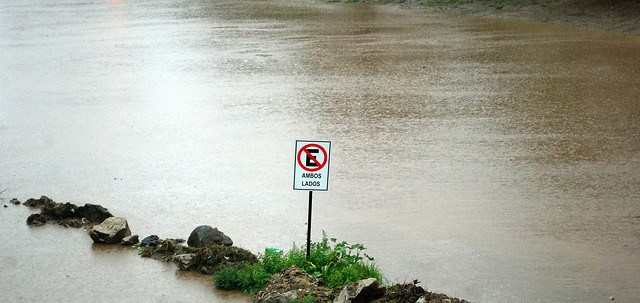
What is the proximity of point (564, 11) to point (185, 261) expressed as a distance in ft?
84.1

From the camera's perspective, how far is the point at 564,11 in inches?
1194

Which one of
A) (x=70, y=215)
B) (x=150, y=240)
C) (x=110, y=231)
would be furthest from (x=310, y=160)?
(x=70, y=215)

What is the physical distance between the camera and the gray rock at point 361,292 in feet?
23.6

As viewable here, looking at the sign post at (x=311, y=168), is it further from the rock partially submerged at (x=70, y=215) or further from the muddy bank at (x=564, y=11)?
the muddy bank at (x=564, y=11)

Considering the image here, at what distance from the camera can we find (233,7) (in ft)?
141

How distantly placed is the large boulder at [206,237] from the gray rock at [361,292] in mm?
2362

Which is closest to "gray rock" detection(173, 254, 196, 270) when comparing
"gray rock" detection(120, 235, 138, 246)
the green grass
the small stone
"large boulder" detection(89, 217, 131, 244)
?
the green grass

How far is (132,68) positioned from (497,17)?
56.2ft

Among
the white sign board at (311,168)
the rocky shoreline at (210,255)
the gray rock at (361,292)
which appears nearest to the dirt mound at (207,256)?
the rocky shoreline at (210,255)

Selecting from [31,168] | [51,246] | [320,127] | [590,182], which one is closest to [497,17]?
[320,127]

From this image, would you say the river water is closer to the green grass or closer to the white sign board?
the green grass

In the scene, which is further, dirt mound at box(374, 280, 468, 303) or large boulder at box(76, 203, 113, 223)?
large boulder at box(76, 203, 113, 223)

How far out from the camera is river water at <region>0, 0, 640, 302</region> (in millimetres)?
8852

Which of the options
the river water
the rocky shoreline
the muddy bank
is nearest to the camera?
the rocky shoreline
